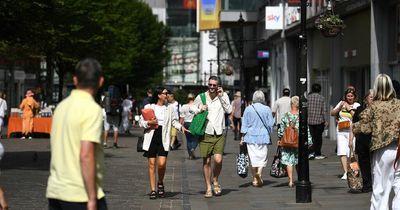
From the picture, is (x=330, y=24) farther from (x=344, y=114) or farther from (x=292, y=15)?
(x=292, y=15)

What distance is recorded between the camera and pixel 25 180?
1576cm

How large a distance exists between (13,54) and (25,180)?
2867cm

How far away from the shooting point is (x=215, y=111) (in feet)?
46.3

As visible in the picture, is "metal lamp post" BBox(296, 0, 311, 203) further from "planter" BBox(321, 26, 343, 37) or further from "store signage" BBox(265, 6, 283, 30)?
"store signage" BBox(265, 6, 283, 30)

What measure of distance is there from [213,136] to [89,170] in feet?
27.0

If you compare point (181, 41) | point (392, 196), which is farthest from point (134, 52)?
point (181, 41)

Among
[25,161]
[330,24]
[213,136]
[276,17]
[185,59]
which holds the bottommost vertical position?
[25,161]

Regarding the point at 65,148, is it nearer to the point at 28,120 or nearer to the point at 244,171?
the point at 244,171

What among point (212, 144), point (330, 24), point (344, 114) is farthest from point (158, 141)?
point (330, 24)

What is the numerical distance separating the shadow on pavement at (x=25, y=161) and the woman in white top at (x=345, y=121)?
6.27m

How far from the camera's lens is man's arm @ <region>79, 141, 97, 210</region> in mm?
5887

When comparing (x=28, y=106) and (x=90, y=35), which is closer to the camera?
(x=28, y=106)

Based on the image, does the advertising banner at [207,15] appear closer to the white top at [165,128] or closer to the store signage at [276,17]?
the store signage at [276,17]

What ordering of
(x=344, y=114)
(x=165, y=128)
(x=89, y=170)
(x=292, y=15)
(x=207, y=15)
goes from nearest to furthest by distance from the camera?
1. (x=89, y=170)
2. (x=165, y=128)
3. (x=344, y=114)
4. (x=292, y=15)
5. (x=207, y=15)
